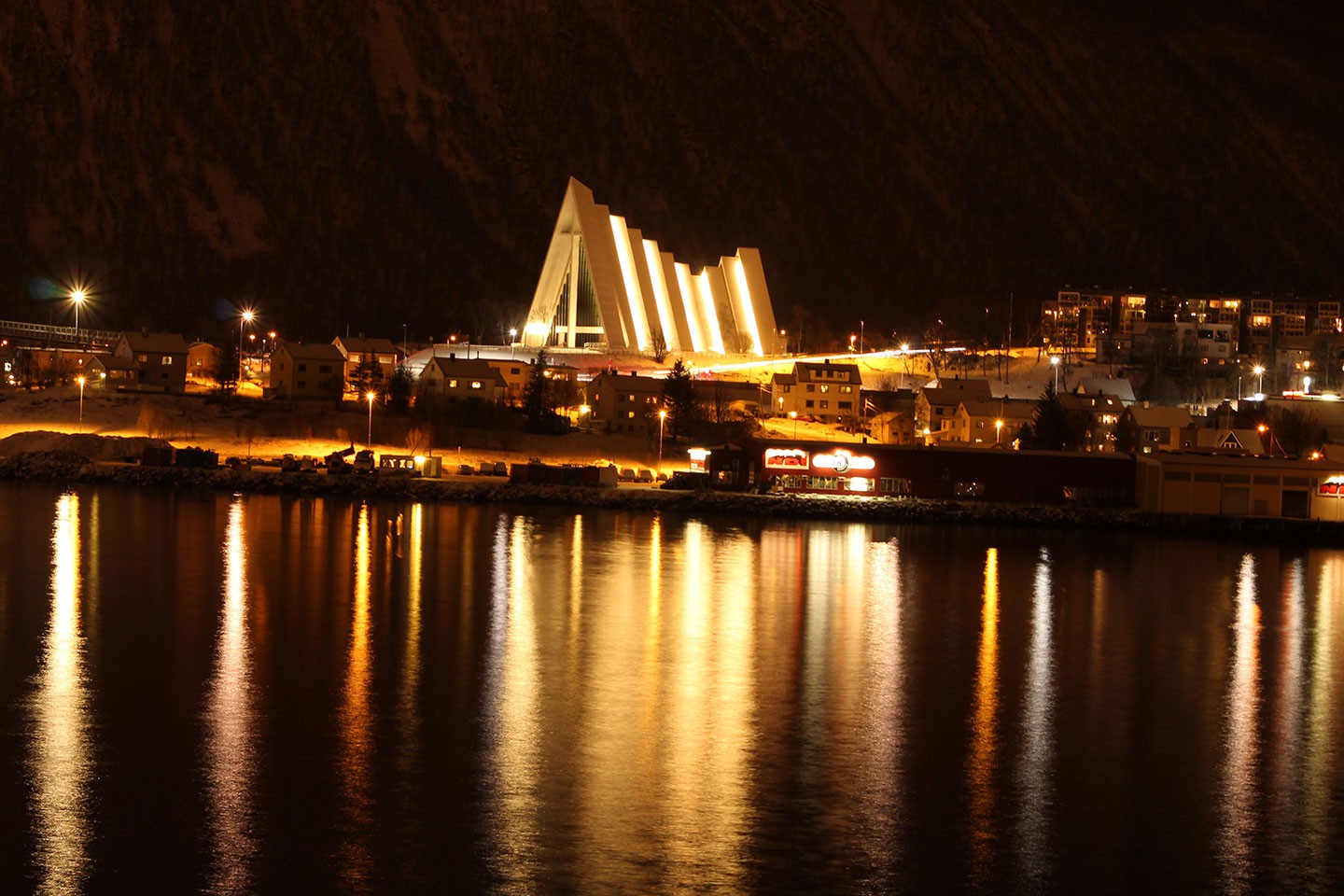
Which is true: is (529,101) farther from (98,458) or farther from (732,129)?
(98,458)

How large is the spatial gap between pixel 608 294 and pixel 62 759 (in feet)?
93.6

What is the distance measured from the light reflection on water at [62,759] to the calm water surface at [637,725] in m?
0.02

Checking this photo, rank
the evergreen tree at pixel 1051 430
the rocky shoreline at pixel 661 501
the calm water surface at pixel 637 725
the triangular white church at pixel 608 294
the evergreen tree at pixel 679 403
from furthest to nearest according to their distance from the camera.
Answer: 1. the triangular white church at pixel 608 294
2. the evergreen tree at pixel 679 403
3. the evergreen tree at pixel 1051 430
4. the rocky shoreline at pixel 661 501
5. the calm water surface at pixel 637 725

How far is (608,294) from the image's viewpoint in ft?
116

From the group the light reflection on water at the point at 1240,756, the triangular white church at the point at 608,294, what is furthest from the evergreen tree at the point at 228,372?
the light reflection on water at the point at 1240,756

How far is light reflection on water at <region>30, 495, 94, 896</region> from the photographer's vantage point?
20.1 ft

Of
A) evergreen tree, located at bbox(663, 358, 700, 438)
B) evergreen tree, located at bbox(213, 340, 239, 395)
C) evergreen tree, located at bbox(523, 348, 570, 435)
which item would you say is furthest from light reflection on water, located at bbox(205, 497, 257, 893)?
evergreen tree, located at bbox(213, 340, 239, 395)

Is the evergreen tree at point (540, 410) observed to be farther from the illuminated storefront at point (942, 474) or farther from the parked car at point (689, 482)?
the illuminated storefront at point (942, 474)

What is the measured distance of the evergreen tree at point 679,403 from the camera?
27.5m

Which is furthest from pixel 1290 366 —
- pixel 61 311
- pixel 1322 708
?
pixel 61 311

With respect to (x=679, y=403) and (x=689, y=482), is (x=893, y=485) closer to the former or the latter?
(x=689, y=482)

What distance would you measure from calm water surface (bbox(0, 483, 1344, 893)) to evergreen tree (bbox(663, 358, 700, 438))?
39.0ft

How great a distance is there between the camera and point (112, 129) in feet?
195

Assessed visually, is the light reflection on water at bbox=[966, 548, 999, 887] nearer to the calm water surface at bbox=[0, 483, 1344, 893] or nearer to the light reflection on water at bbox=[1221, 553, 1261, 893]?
the calm water surface at bbox=[0, 483, 1344, 893]
